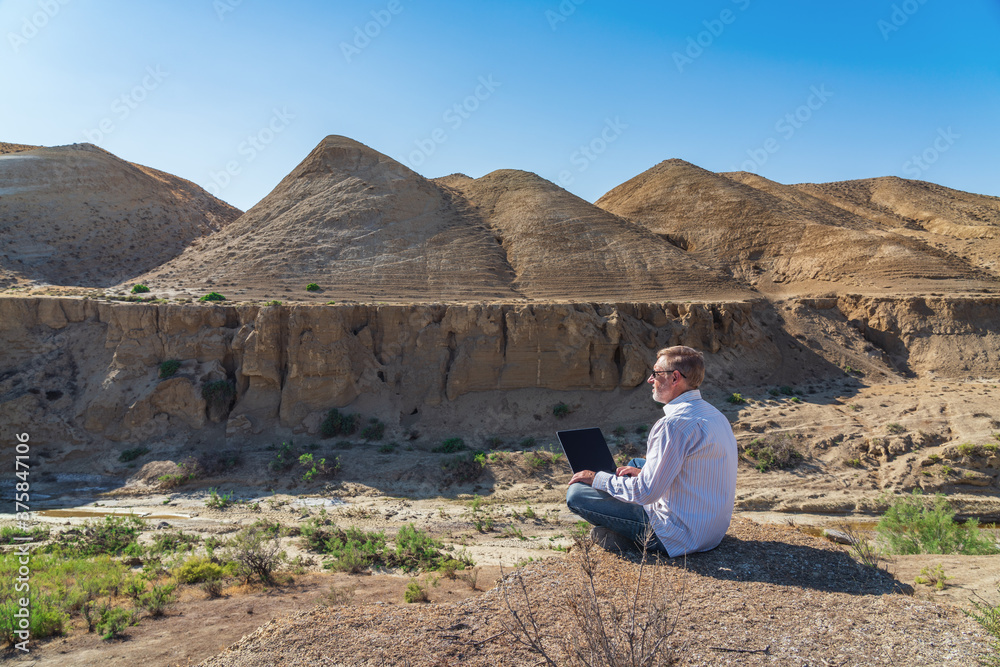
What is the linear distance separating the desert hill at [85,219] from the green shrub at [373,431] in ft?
82.9

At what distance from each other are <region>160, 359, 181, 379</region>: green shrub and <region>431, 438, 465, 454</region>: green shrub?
32.4 feet

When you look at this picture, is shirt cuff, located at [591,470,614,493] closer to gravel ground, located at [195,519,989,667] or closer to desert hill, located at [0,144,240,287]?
gravel ground, located at [195,519,989,667]

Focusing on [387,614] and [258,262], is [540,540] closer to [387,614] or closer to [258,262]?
[387,614]

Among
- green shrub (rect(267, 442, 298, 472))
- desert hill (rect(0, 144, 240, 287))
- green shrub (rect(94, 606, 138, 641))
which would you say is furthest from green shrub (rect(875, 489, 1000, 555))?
desert hill (rect(0, 144, 240, 287))

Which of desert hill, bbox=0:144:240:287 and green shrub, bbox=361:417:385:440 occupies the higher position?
desert hill, bbox=0:144:240:287

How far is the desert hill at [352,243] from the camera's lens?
26.4 metres

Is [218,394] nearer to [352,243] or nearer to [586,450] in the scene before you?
[352,243]

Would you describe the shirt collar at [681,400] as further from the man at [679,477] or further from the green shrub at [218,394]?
the green shrub at [218,394]

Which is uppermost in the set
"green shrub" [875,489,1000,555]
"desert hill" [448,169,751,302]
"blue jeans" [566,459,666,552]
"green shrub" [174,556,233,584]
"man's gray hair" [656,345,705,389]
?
"desert hill" [448,169,751,302]

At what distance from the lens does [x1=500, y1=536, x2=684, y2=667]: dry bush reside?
102 inches

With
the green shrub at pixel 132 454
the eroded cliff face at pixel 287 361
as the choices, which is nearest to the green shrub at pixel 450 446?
the eroded cliff face at pixel 287 361

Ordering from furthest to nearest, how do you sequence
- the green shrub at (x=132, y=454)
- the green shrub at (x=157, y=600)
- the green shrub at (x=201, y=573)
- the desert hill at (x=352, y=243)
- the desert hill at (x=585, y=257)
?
the desert hill at (x=585, y=257), the desert hill at (x=352, y=243), the green shrub at (x=132, y=454), the green shrub at (x=201, y=573), the green shrub at (x=157, y=600)

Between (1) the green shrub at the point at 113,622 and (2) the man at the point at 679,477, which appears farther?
(1) the green shrub at the point at 113,622

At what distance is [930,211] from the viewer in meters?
43.7
